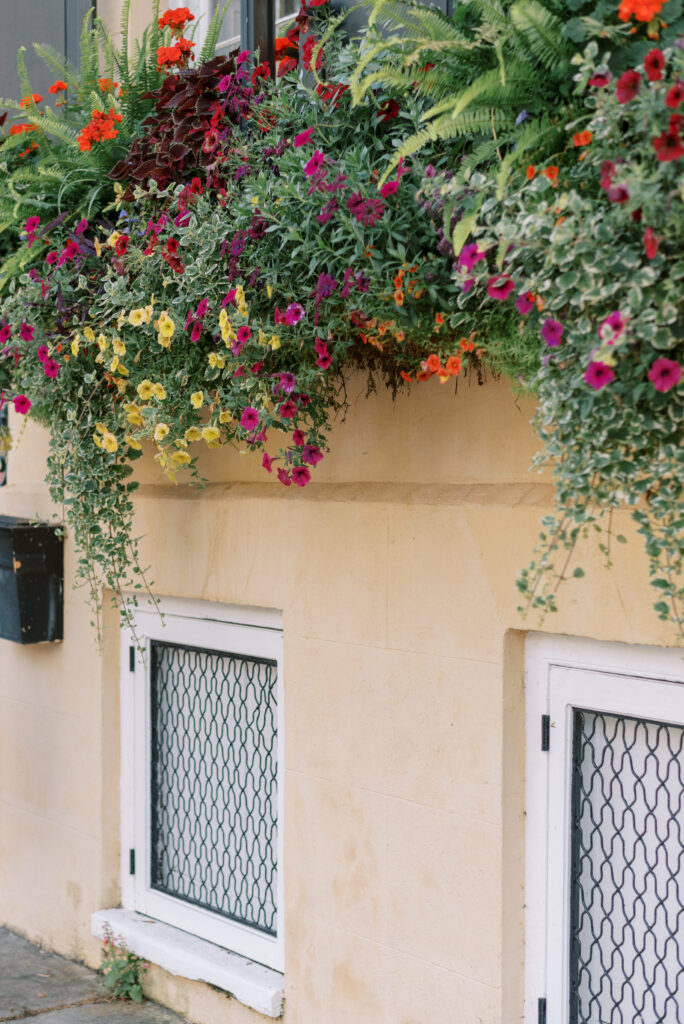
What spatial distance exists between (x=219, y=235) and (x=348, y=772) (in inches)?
68.0

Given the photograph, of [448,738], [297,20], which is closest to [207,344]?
[297,20]

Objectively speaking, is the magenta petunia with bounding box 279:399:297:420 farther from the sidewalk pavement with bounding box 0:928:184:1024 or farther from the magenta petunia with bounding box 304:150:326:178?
the sidewalk pavement with bounding box 0:928:184:1024

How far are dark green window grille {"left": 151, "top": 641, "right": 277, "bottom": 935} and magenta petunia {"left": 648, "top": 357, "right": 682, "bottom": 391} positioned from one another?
248 cm

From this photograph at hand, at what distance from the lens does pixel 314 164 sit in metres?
2.86

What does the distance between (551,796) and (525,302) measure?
5.10 feet

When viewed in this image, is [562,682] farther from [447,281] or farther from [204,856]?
[204,856]

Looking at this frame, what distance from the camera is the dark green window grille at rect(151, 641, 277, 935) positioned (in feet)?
14.2

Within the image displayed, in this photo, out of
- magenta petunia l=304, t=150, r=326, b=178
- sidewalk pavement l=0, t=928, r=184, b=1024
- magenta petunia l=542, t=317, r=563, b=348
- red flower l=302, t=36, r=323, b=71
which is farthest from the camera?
sidewalk pavement l=0, t=928, r=184, b=1024

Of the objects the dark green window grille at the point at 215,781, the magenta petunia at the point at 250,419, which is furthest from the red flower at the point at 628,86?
the dark green window grille at the point at 215,781

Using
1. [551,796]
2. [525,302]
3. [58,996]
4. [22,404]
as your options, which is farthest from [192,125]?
[58,996]

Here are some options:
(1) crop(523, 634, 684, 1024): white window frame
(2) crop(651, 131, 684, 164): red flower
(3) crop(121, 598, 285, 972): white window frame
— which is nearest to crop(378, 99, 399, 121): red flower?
(2) crop(651, 131, 684, 164): red flower

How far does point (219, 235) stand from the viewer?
318 cm

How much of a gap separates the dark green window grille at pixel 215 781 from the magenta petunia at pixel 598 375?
2.42m

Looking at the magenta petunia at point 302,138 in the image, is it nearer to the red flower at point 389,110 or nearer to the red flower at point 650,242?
the red flower at point 389,110
